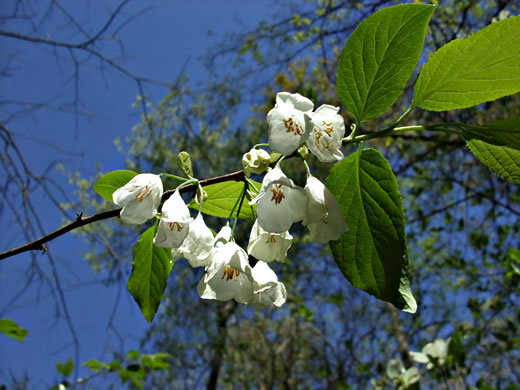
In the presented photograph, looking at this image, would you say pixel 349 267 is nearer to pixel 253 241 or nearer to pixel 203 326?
pixel 253 241

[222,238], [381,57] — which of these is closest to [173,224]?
[222,238]

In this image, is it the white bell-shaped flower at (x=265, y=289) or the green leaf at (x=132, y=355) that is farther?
the green leaf at (x=132, y=355)

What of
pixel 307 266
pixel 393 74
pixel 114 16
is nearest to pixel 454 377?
pixel 393 74

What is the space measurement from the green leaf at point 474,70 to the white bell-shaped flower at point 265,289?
37 cm

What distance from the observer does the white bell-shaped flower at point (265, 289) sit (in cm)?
74

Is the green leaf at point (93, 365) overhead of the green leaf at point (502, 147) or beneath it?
overhead

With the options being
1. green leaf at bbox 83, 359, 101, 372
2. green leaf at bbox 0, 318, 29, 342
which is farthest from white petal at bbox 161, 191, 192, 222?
green leaf at bbox 83, 359, 101, 372

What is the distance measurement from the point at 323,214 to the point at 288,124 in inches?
5.3

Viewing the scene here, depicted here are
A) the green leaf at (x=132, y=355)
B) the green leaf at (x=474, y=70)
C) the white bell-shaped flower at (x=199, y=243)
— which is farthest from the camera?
the green leaf at (x=132, y=355)

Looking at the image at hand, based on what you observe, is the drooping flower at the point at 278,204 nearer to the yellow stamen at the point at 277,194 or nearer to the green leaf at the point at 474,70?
the yellow stamen at the point at 277,194

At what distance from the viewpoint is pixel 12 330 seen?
4.85 feet

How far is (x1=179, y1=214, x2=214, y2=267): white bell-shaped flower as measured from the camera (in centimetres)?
70

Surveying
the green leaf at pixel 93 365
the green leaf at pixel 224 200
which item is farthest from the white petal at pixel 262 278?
the green leaf at pixel 93 365

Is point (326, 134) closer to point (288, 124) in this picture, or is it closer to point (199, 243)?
point (288, 124)
